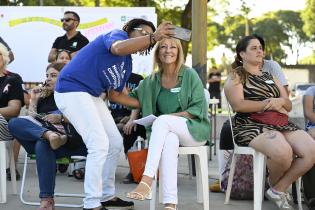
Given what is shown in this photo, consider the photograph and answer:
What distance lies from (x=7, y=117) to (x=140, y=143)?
1.31 meters

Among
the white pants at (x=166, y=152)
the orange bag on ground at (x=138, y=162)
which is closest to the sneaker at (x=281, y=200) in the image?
the white pants at (x=166, y=152)

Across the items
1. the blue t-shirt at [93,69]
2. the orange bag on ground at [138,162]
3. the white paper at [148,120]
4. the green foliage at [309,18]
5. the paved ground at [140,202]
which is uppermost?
the green foliage at [309,18]

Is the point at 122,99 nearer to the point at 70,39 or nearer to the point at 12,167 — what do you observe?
the point at 12,167

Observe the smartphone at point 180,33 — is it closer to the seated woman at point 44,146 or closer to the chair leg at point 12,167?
the seated woman at point 44,146

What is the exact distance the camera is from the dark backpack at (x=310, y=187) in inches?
194

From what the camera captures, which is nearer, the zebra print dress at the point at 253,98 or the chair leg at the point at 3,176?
the zebra print dress at the point at 253,98

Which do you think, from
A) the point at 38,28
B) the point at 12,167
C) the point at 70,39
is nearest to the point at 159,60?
the point at 12,167

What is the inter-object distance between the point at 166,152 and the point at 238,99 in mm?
927

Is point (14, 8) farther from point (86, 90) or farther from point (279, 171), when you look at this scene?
point (279, 171)

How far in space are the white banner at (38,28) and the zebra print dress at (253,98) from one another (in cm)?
443

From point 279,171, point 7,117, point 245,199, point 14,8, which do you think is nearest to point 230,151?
point 245,199

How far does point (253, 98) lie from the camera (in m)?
5.14

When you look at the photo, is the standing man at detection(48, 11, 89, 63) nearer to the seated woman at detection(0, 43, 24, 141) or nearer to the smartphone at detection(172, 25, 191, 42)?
the seated woman at detection(0, 43, 24, 141)

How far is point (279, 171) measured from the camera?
190 inches
